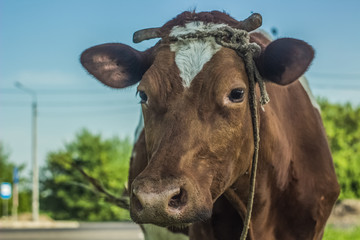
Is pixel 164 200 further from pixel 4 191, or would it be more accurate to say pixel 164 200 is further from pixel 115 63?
pixel 4 191

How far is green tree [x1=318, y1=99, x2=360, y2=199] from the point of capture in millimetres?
22891

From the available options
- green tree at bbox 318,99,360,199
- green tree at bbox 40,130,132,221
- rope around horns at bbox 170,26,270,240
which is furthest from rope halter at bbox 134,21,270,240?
green tree at bbox 40,130,132,221

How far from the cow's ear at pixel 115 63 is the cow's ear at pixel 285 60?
0.81 meters

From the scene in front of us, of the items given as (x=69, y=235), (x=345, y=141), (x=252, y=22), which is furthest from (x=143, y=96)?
(x=345, y=141)

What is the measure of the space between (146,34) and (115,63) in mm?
312

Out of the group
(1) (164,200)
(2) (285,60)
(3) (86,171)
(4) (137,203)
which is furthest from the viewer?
(3) (86,171)

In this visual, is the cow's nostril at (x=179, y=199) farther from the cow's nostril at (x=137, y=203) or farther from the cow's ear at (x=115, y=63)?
the cow's ear at (x=115, y=63)

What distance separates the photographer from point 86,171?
4144cm

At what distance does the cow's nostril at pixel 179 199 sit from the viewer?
2.79 metres

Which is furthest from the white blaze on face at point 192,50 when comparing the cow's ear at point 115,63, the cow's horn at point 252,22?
the cow's ear at point 115,63

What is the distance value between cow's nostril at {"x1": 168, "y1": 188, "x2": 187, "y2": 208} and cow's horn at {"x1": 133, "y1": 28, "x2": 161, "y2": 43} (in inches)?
50.0

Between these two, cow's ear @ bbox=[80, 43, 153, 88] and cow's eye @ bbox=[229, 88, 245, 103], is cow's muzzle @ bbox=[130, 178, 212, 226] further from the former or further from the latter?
cow's ear @ bbox=[80, 43, 153, 88]

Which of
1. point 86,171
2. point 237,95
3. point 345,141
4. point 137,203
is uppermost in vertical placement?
point 237,95

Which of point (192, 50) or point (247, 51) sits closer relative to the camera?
point (192, 50)
